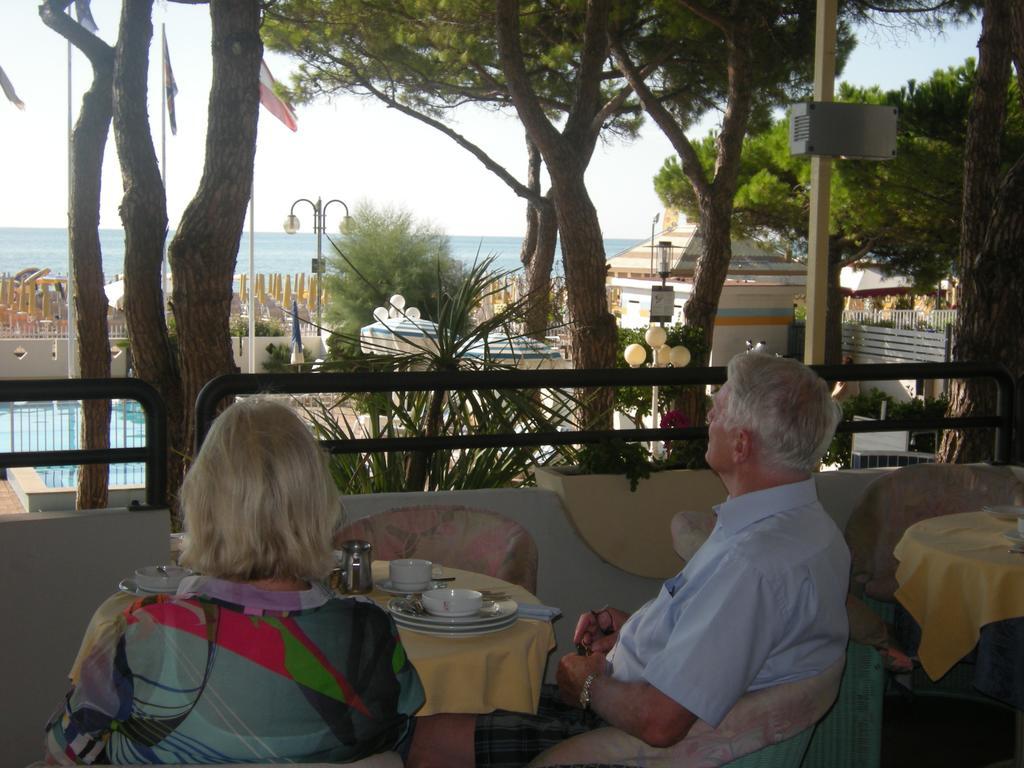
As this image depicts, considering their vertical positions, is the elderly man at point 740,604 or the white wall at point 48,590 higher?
the elderly man at point 740,604

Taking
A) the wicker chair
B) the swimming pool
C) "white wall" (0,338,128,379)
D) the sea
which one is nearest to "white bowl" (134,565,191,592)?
the wicker chair

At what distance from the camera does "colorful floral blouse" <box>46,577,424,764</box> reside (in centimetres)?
136

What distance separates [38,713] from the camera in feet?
9.20

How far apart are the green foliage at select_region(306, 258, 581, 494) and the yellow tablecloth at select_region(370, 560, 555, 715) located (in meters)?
2.29

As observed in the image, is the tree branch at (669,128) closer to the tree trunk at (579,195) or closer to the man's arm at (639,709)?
the tree trunk at (579,195)

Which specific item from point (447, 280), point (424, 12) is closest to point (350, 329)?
point (447, 280)

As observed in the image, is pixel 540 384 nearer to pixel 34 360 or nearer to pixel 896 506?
pixel 896 506

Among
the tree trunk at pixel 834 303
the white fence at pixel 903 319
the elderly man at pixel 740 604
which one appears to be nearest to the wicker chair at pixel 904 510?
the elderly man at pixel 740 604

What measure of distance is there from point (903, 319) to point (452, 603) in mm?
24207

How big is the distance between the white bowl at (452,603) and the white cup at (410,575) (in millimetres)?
126

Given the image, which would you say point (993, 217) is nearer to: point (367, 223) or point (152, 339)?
point (152, 339)

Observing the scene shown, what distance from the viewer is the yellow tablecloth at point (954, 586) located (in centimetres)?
247

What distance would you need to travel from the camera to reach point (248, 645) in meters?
1.39

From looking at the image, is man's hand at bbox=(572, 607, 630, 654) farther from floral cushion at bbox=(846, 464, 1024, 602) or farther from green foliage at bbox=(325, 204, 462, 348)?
green foliage at bbox=(325, 204, 462, 348)
